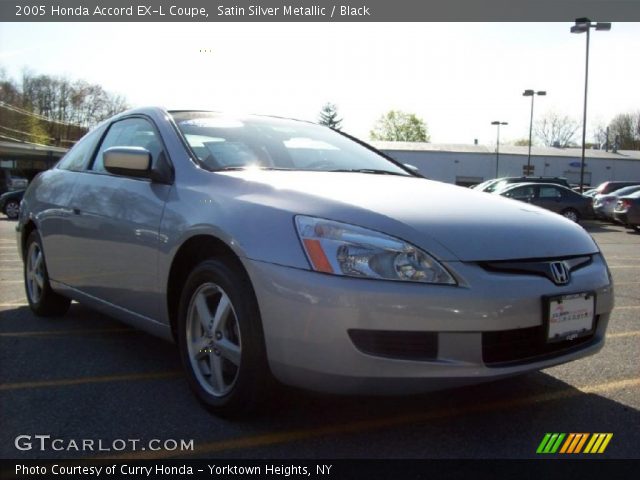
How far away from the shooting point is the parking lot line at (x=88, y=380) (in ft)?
10.3

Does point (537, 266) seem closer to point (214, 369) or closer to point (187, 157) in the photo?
point (214, 369)

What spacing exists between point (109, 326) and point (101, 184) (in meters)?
1.25

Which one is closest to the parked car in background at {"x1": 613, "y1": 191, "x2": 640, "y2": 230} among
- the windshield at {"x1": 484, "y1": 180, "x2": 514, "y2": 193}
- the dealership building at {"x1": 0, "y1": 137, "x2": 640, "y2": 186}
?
the windshield at {"x1": 484, "y1": 180, "x2": 514, "y2": 193}

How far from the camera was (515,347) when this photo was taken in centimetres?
241

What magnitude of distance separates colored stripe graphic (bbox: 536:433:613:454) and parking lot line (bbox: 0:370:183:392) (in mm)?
1920

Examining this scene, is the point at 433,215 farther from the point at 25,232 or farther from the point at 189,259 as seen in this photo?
the point at 25,232

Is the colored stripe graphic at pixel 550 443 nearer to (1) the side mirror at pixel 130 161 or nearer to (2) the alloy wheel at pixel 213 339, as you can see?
(2) the alloy wheel at pixel 213 339

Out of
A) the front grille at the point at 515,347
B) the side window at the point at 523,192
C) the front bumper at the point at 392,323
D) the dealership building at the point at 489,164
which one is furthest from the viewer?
the dealership building at the point at 489,164

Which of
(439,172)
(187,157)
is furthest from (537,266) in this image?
(439,172)

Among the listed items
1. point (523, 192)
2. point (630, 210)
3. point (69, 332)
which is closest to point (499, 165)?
point (523, 192)

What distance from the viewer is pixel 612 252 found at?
1088cm

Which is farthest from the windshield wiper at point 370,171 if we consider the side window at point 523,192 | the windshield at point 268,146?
the side window at point 523,192

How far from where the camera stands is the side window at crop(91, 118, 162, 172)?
138 inches

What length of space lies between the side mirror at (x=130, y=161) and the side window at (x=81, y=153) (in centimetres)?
114
